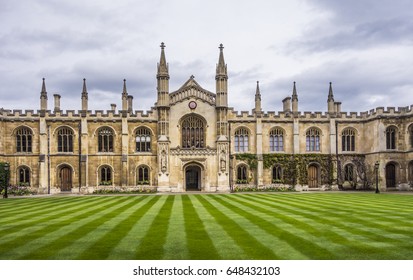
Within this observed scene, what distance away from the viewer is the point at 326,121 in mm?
42562

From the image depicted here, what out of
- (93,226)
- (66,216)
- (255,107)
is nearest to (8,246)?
(93,226)

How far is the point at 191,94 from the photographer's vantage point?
39906mm

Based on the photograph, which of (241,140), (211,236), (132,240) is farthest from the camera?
(241,140)

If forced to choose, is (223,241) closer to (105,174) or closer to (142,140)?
(142,140)

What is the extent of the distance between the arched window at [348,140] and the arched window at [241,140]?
11.1 metres

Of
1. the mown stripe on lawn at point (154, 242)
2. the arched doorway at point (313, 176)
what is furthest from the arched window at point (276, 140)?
the mown stripe on lawn at point (154, 242)

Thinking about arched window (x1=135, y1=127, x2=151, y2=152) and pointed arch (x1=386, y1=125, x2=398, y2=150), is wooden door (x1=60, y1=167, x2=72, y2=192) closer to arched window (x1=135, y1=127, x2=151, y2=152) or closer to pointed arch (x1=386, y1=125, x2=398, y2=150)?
arched window (x1=135, y1=127, x2=151, y2=152)

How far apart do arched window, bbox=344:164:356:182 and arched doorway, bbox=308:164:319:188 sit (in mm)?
3187

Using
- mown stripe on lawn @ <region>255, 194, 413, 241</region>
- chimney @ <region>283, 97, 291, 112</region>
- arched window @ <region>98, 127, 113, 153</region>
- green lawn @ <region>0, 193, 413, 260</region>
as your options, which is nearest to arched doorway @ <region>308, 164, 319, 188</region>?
chimney @ <region>283, 97, 291, 112</region>

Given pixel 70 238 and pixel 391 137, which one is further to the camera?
pixel 391 137

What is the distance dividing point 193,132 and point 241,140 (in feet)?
18.0

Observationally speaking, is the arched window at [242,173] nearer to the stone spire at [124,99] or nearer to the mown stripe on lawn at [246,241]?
the stone spire at [124,99]

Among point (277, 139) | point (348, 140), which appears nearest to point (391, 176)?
point (348, 140)

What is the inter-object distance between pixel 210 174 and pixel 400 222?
26.4 meters
